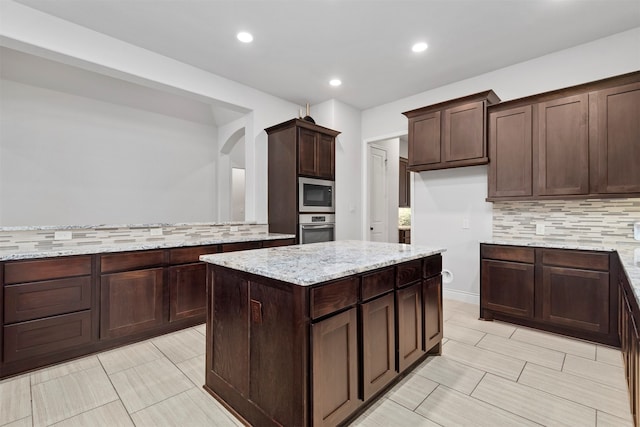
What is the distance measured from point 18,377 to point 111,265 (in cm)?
94

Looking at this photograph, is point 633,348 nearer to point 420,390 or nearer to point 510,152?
point 420,390

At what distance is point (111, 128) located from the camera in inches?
189

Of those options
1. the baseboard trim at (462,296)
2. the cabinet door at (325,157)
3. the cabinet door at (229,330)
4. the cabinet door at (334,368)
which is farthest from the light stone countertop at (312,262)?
the cabinet door at (325,157)

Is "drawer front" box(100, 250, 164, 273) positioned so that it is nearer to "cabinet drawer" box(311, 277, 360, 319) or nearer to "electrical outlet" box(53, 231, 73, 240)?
"electrical outlet" box(53, 231, 73, 240)

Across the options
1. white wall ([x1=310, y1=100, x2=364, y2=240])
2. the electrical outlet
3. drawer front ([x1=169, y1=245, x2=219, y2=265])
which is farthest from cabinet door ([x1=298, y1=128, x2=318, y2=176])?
the electrical outlet

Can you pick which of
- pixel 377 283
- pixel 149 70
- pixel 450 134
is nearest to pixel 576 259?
pixel 450 134

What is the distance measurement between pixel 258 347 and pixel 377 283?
77cm

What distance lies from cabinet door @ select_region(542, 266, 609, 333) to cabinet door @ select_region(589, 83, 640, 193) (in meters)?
0.83

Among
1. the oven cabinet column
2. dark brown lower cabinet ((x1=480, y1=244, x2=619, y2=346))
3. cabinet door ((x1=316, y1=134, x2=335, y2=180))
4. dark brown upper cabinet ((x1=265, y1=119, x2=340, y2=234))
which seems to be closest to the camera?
the oven cabinet column

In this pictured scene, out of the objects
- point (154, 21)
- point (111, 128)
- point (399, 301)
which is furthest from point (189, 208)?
point (399, 301)

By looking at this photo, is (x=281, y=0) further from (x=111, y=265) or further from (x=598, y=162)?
Result: (x=598, y=162)

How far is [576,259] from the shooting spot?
2758 mm

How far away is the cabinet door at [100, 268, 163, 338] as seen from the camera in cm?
259

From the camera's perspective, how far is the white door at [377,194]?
209 inches
